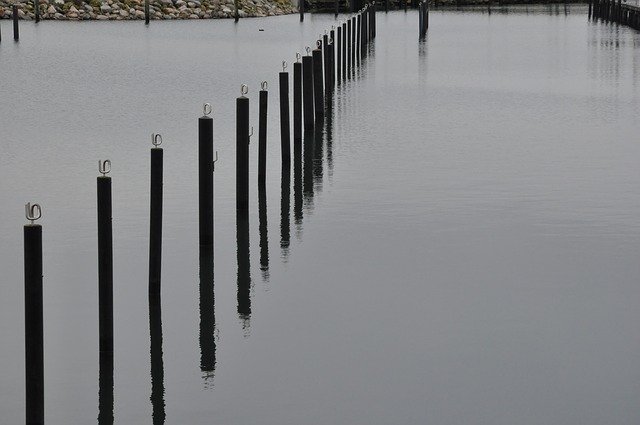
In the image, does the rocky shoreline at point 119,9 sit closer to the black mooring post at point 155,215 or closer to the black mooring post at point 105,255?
the black mooring post at point 155,215

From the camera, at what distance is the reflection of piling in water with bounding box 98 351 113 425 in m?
11.4

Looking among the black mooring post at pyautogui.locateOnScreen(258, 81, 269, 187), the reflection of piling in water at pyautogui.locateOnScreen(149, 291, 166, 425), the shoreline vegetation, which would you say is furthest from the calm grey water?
the shoreline vegetation

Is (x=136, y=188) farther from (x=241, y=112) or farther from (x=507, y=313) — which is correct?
(x=507, y=313)

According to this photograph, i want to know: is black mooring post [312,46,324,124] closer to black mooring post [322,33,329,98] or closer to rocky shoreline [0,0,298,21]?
black mooring post [322,33,329,98]

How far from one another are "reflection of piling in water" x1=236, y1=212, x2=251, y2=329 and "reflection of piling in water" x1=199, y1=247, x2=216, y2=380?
278 mm

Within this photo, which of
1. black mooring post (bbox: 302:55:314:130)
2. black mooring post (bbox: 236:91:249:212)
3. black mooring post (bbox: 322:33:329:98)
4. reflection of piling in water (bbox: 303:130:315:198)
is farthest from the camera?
black mooring post (bbox: 322:33:329:98)

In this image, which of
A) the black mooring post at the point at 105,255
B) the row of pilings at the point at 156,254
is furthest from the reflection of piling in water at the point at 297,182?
the black mooring post at the point at 105,255

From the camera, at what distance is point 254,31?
62.1 meters

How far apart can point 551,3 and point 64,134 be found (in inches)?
2657

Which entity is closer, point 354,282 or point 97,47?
point 354,282

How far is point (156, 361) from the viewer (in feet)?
41.6

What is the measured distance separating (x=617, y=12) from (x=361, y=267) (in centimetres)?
5072

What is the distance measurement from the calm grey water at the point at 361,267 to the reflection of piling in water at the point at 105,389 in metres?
0.07

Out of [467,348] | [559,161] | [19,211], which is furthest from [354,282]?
[559,161]
